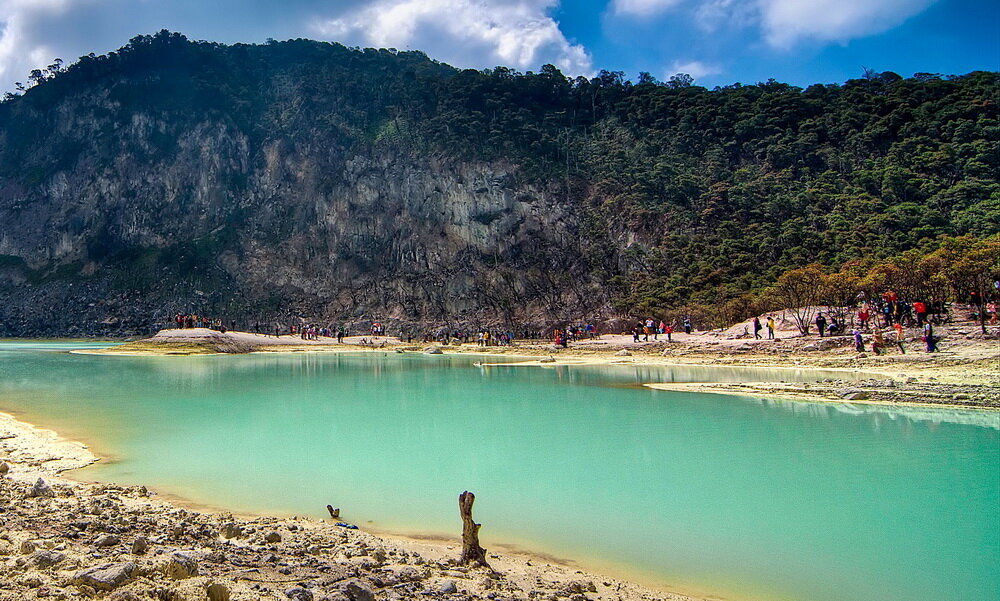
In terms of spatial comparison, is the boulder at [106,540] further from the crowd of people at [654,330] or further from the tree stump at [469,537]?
the crowd of people at [654,330]

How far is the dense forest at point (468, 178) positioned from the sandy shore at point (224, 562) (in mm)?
48803

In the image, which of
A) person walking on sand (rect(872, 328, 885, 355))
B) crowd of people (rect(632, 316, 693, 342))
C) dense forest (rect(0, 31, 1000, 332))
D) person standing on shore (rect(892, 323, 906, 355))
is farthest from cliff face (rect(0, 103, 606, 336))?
person standing on shore (rect(892, 323, 906, 355))

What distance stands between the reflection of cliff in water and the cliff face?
4686 centimetres

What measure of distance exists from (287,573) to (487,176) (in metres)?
72.2

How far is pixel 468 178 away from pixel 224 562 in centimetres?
7221

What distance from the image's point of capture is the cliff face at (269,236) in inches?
2783

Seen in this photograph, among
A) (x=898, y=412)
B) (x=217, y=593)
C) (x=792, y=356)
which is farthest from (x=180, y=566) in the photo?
(x=792, y=356)

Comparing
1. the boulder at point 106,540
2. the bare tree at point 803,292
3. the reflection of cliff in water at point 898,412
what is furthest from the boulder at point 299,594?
the bare tree at point 803,292

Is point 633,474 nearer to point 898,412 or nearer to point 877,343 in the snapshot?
point 898,412

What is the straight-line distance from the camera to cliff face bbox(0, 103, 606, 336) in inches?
2783

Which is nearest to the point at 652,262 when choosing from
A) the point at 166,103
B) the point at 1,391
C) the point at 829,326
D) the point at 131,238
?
the point at 829,326

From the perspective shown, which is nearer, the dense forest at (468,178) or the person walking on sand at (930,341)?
the person walking on sand at (930,341)

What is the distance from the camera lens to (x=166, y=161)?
87.2 m

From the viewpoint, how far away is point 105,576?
15.7ft
